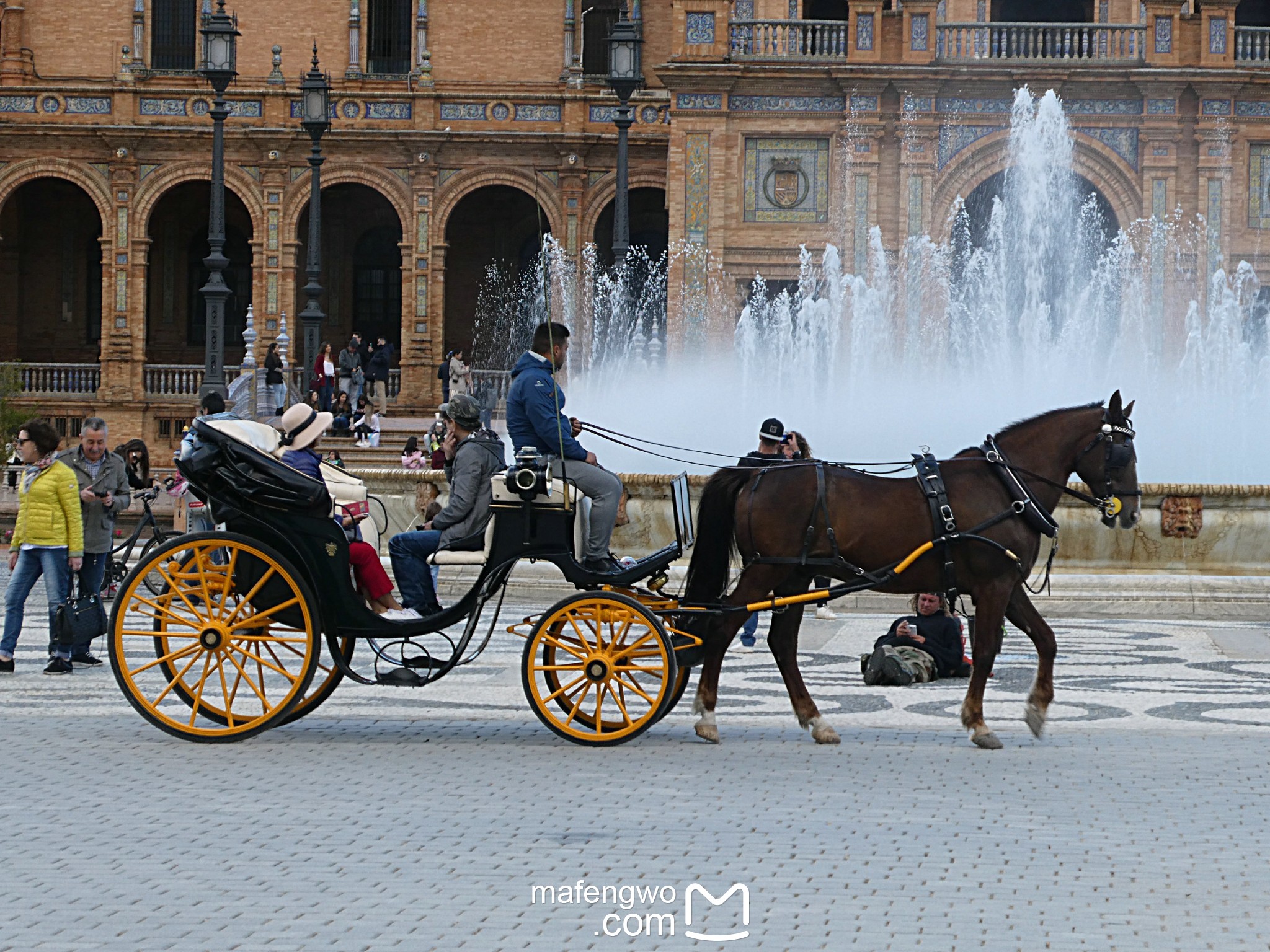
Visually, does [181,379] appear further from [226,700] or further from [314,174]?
[226,700]

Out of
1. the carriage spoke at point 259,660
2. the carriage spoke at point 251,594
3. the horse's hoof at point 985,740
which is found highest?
the carriage spoke at point 251,594

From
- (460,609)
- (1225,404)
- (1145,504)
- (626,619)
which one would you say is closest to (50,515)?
(460,609)

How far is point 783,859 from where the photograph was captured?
20.1 ft

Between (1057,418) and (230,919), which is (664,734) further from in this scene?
(230,919)

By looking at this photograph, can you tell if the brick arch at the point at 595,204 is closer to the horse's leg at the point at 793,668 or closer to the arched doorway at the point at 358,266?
the arched doorway at the point at 358,266

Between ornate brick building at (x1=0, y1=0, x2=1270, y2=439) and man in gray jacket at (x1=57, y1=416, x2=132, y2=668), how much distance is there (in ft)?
57.5

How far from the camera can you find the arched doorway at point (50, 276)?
41.5 m

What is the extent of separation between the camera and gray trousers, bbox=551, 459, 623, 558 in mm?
8664

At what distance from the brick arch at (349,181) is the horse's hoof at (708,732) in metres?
30.7

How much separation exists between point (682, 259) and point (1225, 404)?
10366 millimetres

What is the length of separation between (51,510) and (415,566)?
315cm

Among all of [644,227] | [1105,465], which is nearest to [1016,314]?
[644,227]


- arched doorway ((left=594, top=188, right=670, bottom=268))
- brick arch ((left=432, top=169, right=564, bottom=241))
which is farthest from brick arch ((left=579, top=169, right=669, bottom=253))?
arched doorway ((left=594, top=188, right=670, bottom=268))

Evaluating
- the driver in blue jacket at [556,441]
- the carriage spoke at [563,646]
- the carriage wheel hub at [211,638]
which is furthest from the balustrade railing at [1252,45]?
the carriage wheel hub at [211,638]
